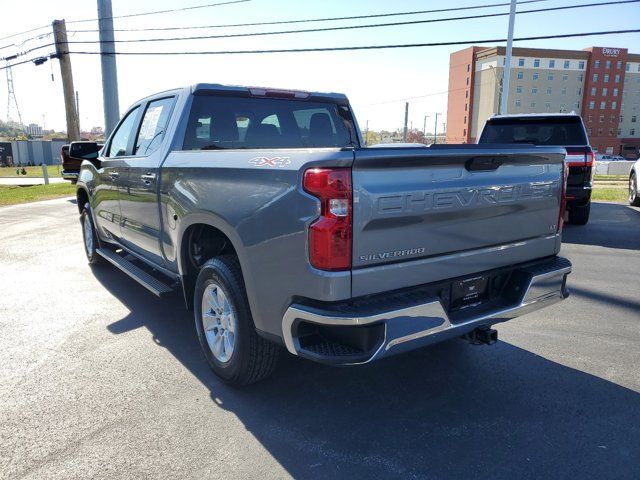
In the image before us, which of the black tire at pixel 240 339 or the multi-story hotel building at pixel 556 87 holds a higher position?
the multi-story hotel building at pixel 556 87

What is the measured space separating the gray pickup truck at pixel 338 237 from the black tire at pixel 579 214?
7023 mm

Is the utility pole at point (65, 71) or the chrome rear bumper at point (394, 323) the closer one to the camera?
the chrome rear bumper at point (394, 323)

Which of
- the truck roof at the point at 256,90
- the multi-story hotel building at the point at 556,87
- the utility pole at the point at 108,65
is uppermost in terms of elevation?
the multi-story hotel building at the point at 556,87

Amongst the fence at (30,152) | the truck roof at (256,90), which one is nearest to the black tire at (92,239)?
the truck roof at (256,90)

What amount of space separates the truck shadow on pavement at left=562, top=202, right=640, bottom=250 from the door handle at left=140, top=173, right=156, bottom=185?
6893mm

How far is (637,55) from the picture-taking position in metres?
97.6

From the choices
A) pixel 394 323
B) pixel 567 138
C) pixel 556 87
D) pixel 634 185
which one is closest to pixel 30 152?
pixel 634 185

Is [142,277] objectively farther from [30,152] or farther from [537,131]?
[30,152]

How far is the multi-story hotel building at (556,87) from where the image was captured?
88.8 m

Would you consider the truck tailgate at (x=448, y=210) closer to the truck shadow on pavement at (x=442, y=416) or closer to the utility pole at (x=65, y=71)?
the truck shadow on pavement at (x=442, y=416)

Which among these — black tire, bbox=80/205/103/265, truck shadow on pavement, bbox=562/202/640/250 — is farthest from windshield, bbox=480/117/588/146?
black tire, bbox=80/205/103/265

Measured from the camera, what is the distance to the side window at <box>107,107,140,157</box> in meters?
5.08

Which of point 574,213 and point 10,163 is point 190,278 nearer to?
point 574,213

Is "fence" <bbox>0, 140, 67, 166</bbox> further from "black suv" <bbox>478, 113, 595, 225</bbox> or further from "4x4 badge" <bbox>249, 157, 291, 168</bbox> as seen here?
"4x4 badge" <bbox>249, 157, 291, 168</bbox>
